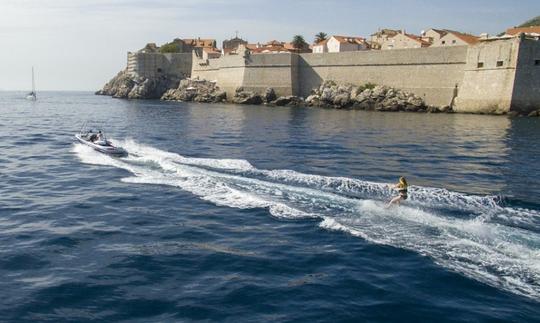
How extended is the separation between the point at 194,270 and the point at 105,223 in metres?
4.39

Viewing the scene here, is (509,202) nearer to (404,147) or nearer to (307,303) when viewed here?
(307,303)

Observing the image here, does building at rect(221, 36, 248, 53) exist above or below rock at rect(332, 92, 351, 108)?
above

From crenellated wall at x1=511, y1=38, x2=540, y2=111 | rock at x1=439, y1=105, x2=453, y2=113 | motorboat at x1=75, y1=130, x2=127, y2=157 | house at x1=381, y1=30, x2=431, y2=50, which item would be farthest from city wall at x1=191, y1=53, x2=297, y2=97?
motorboat at x1=75, y1=130, x2=127, y2=157

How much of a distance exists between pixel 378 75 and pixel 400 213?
5289 cm

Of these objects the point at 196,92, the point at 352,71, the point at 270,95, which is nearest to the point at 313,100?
the point at 352,71

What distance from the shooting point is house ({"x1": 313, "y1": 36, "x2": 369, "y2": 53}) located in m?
83.1

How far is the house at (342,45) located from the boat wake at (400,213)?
66.8 metres

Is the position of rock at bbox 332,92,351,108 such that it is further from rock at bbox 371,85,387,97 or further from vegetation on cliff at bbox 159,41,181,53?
vegetation on cliff at bbox 159,41,181,53

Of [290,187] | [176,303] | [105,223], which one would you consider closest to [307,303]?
[176,303]

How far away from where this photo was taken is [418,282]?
907cm

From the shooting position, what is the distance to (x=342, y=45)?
82.9 metres

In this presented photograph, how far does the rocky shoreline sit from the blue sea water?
35762mm

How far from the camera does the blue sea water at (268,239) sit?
26.9ft

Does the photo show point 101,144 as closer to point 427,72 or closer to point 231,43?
point 427,72
